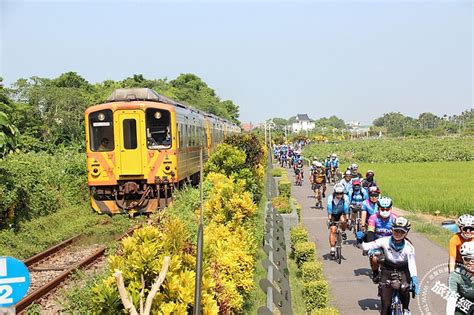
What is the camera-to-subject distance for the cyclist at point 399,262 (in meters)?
6.66

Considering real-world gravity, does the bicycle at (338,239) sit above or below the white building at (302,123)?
below

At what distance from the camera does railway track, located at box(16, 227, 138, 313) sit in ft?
27.6

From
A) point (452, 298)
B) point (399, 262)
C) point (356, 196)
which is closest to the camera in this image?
Result: point (452, 298)

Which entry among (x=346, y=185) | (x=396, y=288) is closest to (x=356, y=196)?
(x=346, y=185)

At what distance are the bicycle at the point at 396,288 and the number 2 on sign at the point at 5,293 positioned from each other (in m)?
4.50

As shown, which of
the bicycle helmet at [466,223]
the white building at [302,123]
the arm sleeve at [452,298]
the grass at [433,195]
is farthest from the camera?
the white building at [302,123]

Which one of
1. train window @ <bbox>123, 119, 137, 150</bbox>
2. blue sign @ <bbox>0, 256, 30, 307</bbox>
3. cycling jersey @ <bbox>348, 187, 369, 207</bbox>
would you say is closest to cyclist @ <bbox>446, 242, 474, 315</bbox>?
blue sign @ <bbox>0, 256, 30, 307</bbox>

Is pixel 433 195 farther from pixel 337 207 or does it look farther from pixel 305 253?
pixel 305 253

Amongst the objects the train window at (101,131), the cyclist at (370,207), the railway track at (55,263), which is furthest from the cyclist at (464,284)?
the train window at (101,131)

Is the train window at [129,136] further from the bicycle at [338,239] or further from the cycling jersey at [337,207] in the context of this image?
the bicycle at [338,239]

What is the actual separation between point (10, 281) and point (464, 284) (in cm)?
437

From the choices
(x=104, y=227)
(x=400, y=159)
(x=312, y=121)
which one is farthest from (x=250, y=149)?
(x=312, y=121)

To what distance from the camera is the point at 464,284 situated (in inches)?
224

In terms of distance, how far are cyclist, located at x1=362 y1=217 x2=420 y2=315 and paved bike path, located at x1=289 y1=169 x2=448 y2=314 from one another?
1.39 meters
